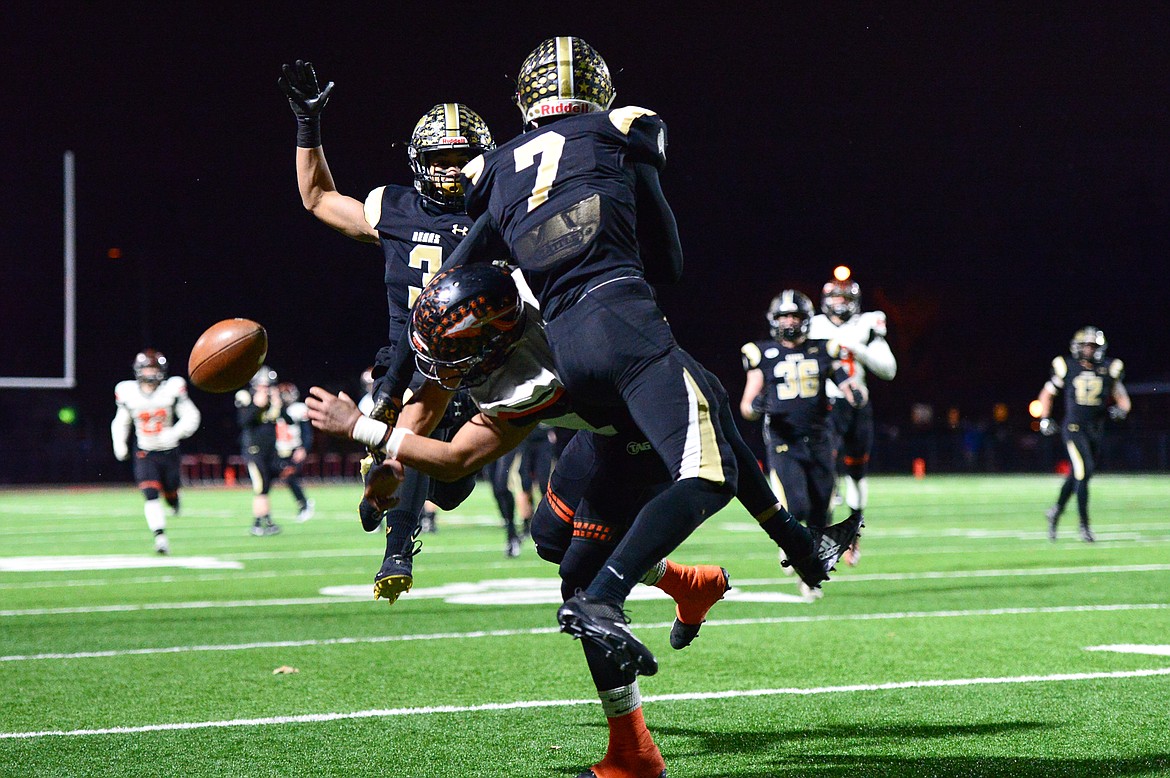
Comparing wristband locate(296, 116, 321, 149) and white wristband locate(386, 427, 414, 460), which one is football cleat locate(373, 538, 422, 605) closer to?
white wristband locate(386, 427, 414, 460)

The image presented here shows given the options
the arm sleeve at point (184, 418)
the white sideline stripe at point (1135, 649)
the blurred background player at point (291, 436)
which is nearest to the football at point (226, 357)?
the white sideline stripe at point (1135, 649)

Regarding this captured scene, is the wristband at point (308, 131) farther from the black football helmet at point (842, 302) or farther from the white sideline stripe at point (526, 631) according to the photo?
the black football helmet at point (842, 302)

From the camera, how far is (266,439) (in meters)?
18.0

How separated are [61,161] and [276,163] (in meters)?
11.2

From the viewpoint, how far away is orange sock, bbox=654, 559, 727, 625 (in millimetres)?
4465

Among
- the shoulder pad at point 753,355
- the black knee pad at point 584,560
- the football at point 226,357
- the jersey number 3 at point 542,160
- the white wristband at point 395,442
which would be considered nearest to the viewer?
the jersey number 3 at point 542,160

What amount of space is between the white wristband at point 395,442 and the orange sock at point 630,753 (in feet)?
3.22

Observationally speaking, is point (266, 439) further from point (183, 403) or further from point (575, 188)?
point (575, 188)

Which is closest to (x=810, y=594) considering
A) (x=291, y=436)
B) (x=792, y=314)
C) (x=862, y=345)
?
(x=792, y=314)

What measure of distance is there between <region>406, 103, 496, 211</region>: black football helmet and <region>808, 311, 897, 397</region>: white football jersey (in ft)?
16.7

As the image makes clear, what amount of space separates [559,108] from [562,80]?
0.26ft

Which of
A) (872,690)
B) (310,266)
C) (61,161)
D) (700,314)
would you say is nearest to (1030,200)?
(700,314)

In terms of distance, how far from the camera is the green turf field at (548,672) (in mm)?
4141

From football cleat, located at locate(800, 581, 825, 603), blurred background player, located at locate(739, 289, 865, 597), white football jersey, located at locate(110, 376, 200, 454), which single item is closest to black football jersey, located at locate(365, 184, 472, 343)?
football cleat, located at locate(800, 581, 825, 603)
